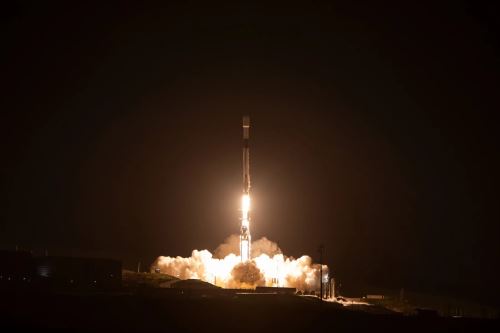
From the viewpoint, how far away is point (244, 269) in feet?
413

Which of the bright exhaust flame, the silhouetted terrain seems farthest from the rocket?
the silhouetted terrain

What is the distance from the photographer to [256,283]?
125 metres

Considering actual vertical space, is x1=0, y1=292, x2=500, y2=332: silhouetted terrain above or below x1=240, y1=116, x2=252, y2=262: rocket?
below

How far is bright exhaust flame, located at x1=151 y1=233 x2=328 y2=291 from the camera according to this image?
414 ft

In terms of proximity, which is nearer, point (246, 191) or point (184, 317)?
point (184, 317)

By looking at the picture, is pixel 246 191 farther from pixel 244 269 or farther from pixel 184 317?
pixel 184 317

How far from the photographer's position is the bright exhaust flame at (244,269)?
126 m

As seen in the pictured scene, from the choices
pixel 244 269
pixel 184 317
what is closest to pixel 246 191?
pixel 244 269

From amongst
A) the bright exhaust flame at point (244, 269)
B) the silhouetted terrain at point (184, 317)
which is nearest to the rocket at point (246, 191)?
the bright exhaust flame at point (244, 269)

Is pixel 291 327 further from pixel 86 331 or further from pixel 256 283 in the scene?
pixel 256 283

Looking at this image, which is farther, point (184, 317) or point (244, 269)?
point (244, 269)

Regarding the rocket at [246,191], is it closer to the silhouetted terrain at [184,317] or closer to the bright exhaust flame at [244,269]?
the bright exhaust flame at [244,269]

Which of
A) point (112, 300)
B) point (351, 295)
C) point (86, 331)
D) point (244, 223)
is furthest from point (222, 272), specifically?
point (86, 331)

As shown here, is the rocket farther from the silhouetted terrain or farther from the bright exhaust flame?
the silhouetted terrain
